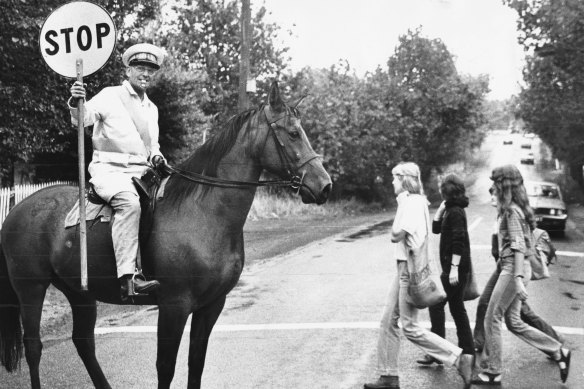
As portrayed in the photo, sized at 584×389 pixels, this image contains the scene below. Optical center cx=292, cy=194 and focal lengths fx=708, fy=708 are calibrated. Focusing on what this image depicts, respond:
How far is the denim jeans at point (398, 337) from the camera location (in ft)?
21.3

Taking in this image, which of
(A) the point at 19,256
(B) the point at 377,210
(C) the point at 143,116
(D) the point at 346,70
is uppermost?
(D) the point at 346,70

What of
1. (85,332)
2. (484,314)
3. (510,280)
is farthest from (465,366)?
(85,332)

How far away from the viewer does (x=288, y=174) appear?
541cm

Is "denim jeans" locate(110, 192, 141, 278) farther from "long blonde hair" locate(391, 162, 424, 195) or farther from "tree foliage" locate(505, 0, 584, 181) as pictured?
"tree foliage" locate(505, 0, 584, 181)

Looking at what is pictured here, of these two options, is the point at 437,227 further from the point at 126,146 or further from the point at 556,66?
the point at 556,66

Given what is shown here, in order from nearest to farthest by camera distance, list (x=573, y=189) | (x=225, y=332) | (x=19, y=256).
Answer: (x=19, y=256) < (x=225, y=332) < (x=573, y=189)

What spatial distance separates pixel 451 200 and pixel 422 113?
33680 mm

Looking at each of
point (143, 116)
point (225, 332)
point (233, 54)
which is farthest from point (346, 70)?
point (143, 116)

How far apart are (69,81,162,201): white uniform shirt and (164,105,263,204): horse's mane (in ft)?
0.99

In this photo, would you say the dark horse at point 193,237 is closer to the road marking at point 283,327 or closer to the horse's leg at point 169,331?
the horse's leg at point 169,331

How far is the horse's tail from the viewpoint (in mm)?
6191

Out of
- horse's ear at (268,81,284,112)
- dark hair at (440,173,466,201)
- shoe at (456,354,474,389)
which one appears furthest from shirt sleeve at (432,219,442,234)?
horse's ear at (268,81,284,112)

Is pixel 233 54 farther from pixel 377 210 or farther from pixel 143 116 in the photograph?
pixel 143 116

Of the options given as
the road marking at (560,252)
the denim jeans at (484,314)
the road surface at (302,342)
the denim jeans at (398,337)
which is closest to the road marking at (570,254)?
the road marking at (560,252)
